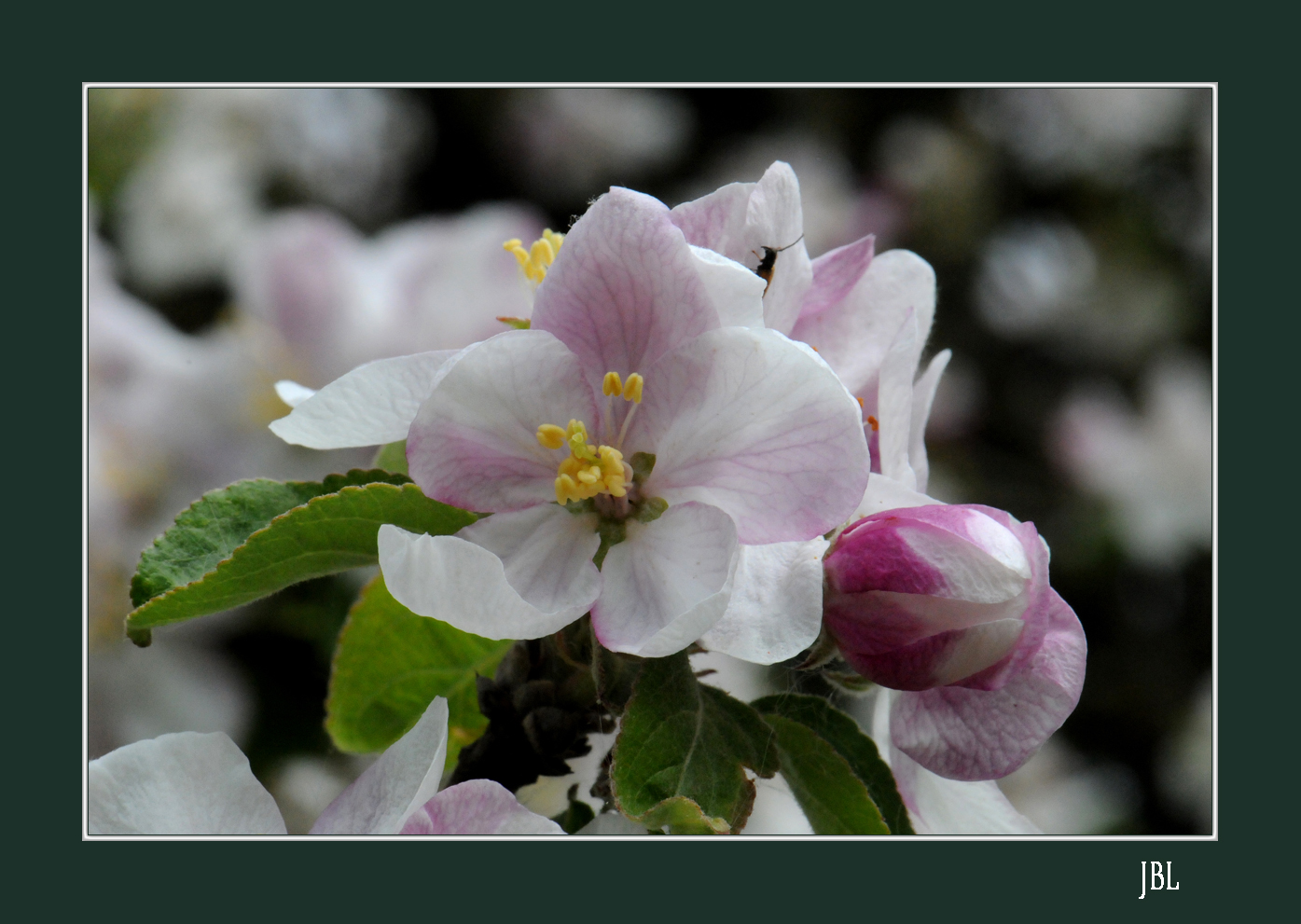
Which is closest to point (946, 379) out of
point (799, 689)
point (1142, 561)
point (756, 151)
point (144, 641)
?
point (1142, 561)

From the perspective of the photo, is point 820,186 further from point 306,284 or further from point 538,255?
point 538,255

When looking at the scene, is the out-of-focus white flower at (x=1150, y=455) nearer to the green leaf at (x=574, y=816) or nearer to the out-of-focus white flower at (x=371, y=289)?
the out-of-focus white flower at (x=371, y=289)

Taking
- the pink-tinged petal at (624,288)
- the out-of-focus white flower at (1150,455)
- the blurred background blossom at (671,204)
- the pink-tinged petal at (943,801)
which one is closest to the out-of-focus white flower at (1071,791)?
the blurred background blossom at (671,204)

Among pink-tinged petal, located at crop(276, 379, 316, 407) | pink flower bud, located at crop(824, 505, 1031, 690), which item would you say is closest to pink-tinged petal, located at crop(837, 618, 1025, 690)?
pink flower bud, located at crop(824, 505, 1031, 690)

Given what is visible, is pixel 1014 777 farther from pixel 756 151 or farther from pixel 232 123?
pixel 232 123

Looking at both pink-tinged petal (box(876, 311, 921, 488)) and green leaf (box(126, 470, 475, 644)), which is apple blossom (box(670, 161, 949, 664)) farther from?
green leaf (box(126, 470, 475, 644))

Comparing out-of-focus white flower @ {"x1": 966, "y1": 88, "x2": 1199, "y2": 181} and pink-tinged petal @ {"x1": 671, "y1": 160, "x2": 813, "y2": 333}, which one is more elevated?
out-of-focus white flower @ {"x1": 966, "y1": 88, "x2": 1199, "y2": 181}

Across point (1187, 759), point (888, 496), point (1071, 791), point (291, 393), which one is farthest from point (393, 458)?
point (1071, 791)

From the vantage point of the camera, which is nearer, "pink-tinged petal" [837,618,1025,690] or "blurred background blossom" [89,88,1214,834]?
"pink-tinged petal" [837,618,1025,690]
